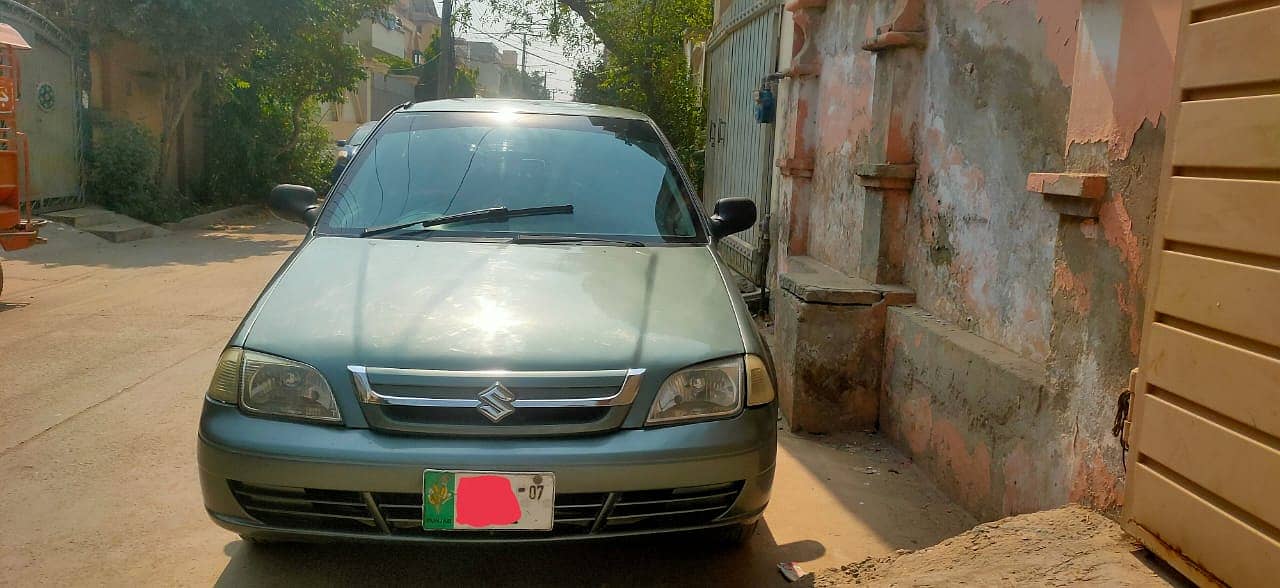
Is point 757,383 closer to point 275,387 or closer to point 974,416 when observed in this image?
point 974,416

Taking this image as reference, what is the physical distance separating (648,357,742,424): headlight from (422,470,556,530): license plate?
A: 0.37 metres

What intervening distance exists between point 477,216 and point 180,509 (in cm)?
155

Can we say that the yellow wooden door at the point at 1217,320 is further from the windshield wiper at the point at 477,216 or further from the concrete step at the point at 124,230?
the concrete step at the point at 124,230

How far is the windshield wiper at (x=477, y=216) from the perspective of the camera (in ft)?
12.0

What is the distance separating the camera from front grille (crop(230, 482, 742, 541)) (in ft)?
8.79

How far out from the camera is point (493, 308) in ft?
9.84

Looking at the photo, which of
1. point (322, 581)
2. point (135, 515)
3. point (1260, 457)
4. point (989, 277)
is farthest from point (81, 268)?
point (1260, 457)

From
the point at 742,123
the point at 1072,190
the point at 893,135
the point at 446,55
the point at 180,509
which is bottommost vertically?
the point at 180,509

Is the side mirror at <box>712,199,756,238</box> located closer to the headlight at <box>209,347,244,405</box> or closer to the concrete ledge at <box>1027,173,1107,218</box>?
the concrete ledge at <box>1027,173,1107,218</box>

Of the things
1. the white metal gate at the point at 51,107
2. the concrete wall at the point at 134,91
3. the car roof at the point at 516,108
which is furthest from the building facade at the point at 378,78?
the car roof at the point at 516,108

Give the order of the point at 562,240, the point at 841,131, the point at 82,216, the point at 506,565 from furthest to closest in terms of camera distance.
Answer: the point at 82,216 → the point at 841,131 → the point at 562,240 → the point at 506,565

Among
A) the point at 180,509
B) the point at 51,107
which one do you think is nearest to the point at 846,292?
the point at 180,509

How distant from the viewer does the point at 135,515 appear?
3.58 meters

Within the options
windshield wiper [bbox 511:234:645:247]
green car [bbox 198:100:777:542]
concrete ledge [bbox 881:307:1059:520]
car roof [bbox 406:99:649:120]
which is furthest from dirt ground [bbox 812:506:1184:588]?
car roof [bbox 406:99:649:120]
